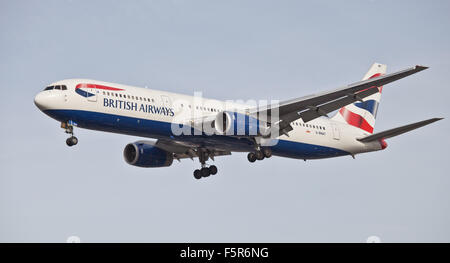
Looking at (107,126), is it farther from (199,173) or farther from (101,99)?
(199,173)

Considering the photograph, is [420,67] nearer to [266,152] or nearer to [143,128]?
[266,152]

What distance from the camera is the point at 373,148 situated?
5650cm

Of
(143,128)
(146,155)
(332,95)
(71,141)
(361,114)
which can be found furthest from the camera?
(361,114)

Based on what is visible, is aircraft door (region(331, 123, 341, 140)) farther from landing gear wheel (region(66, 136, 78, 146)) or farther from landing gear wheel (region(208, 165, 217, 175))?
landing gear wheel (region(66, 136, 78, 146))

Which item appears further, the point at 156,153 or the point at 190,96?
the point at 156,153

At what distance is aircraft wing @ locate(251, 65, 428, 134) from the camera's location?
45.0 meters

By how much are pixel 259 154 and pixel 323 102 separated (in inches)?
Answer: 236

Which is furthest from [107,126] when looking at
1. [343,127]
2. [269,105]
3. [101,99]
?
[343,127]

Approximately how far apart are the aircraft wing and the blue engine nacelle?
9385 millimetres

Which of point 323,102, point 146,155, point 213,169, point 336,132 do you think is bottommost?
point 213,169

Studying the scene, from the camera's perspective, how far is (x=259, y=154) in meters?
51.8

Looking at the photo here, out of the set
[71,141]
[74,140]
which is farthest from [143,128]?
[71,141]

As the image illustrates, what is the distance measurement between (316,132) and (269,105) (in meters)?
6.06

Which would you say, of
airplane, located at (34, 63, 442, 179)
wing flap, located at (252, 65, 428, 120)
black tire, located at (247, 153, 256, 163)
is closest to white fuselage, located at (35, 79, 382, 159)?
airplane, located at (34, 63, 442, 179)
